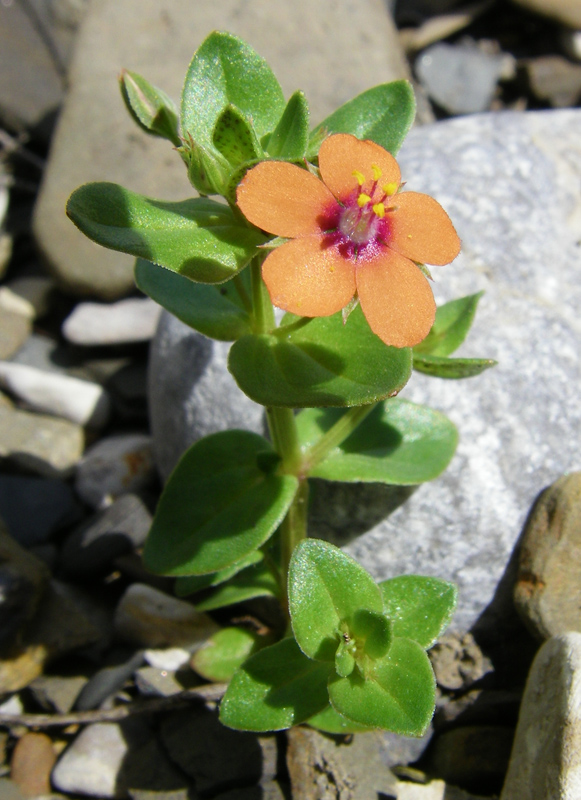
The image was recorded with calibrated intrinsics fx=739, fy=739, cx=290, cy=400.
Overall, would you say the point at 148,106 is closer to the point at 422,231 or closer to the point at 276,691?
the point at 422,231

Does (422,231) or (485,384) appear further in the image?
(485,384)

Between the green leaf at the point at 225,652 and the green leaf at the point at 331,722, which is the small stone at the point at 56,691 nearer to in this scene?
the green leaf at the point at 225,652

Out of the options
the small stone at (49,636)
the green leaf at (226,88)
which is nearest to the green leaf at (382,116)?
the green leaf at (226,88)

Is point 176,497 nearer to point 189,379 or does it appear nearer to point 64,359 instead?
point 189,379

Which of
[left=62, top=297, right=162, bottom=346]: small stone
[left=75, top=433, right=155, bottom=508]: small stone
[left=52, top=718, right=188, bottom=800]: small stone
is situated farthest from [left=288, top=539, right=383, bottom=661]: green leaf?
[left=62, top=297, right=162, bottom=346]: small stone

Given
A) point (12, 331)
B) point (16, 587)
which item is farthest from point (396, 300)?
point (12, 331)

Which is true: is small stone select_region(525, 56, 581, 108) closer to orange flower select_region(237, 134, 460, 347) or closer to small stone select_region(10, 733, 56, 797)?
orange flower select_region(237, 134, 460, 347)
